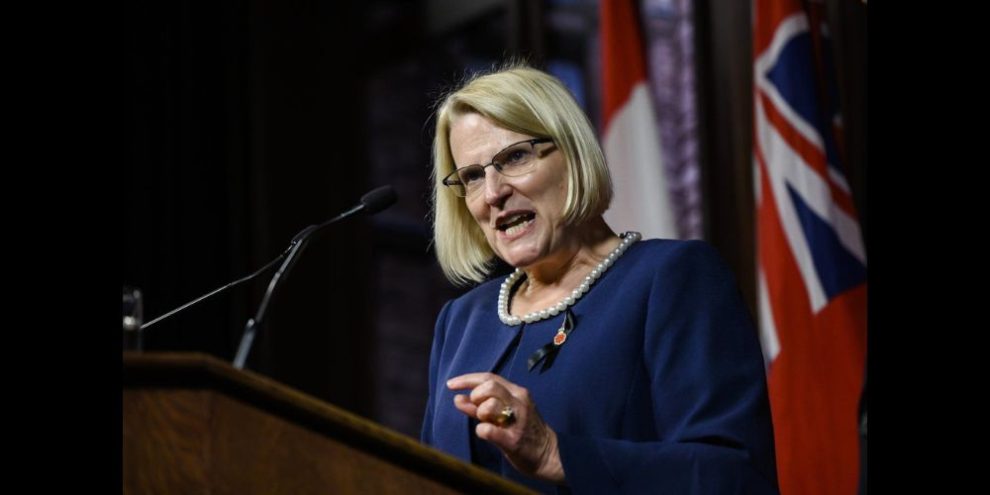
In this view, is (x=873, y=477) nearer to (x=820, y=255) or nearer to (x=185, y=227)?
(x=820, y=255)

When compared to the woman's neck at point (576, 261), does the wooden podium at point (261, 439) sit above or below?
below

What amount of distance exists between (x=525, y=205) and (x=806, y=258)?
1.37m

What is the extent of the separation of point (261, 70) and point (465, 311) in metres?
2.56

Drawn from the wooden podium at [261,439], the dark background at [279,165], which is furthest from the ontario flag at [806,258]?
the wooden podium at [261,439]

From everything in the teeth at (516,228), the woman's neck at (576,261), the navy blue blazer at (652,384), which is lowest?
the navy blue blazer at (652,384)

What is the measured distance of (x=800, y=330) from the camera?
119 inches

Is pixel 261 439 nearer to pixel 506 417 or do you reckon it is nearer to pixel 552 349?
pixel 506 417

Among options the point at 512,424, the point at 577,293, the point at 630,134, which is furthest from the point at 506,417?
the point at 630,134

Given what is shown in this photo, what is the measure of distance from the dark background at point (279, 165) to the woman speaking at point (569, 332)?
6.04 ft

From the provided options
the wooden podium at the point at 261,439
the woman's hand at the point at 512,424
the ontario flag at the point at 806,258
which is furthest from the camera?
the ontario flag at the point at 806,258

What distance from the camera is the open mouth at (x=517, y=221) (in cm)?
191

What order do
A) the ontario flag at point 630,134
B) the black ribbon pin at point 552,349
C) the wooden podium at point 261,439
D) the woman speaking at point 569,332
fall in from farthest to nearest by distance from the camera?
the ontario flag at point 630,134 < the black ribbon pin at point 552,349 < the woman speaking at point 569,332 < the wooden podium at point 261,439

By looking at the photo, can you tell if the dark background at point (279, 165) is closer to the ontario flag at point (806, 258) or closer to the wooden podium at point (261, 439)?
→ the ontario flag at point (806, 258)

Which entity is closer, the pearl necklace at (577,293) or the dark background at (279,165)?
the pearl necklace at (577,293)
